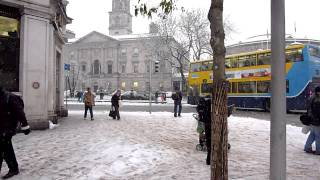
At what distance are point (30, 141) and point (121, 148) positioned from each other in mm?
2912

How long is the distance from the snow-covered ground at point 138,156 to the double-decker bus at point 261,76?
35.4 feet

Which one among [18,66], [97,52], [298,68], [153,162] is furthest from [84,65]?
[153,162]

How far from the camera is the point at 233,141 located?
1185 cm

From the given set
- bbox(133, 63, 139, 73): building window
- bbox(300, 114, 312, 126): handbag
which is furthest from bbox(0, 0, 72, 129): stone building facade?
bbox(133, 63, 139, 73): building window

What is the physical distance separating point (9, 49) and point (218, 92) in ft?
32.9

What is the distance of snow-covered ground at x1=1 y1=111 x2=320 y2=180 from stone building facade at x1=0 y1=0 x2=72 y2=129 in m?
1.16

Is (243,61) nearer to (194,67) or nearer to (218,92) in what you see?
(194,67)

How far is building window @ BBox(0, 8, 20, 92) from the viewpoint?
13.1 meters

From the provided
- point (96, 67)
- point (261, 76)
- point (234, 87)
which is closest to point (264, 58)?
point (261, 76)

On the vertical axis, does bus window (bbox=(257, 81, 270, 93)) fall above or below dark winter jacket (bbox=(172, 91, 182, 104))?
above

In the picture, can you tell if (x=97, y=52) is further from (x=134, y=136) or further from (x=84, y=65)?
(x=134, y=136)

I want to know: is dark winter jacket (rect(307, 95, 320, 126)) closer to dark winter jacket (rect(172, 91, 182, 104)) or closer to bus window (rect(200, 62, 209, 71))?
dark winter jacket (rect(172, 91, 182, 104))

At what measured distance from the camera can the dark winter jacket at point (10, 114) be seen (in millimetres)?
6824

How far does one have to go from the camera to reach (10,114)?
Result: 6.95 meters
